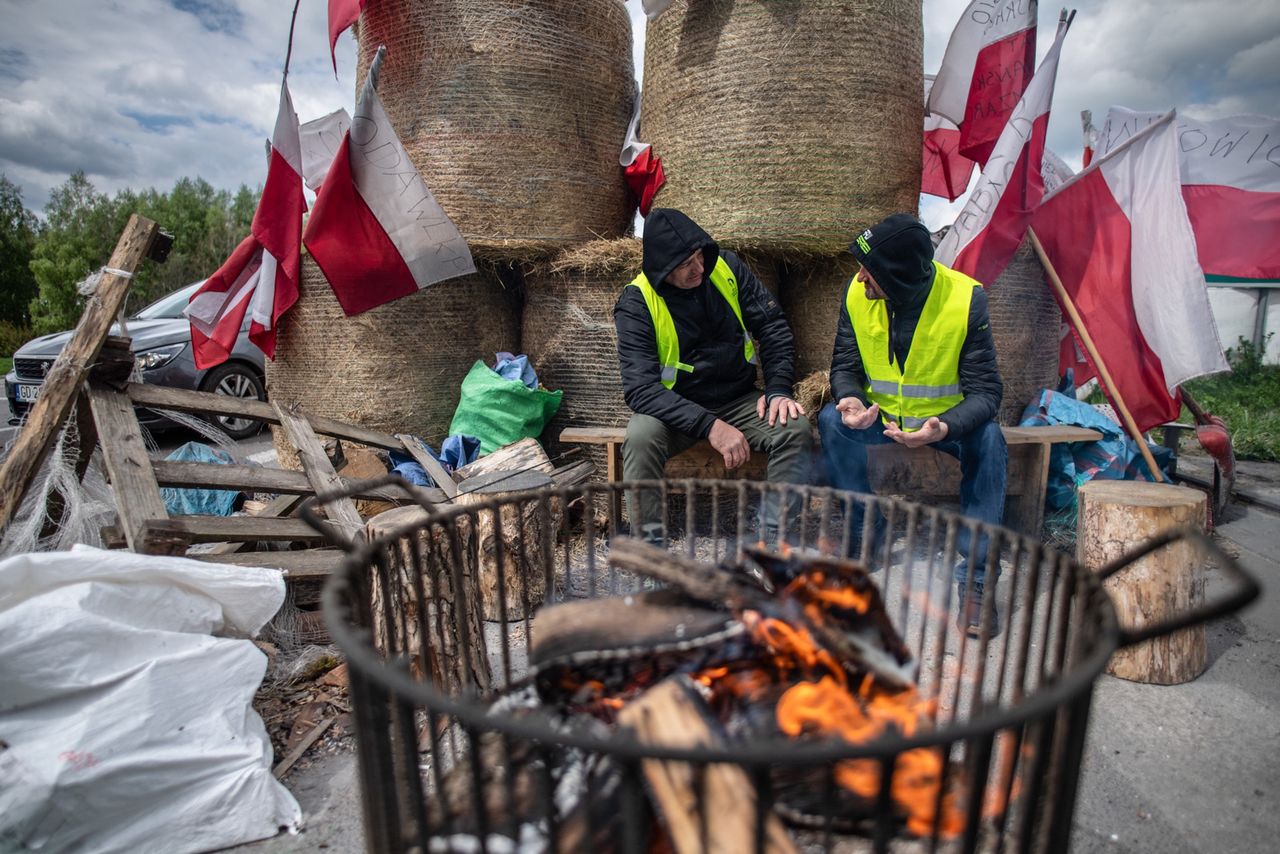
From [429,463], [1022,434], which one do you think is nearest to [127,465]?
[429,463]

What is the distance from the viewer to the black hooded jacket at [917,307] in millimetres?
2875

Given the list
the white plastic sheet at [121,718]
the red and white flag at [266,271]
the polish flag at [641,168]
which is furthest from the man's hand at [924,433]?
the red and white flag at [266,271]

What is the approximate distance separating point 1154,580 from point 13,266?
102ft

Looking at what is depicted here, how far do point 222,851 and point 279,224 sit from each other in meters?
3.24

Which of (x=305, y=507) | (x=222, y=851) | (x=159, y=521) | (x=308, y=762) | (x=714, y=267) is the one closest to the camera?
(x=305, y=507)

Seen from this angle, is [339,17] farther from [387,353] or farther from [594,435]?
[594,435]

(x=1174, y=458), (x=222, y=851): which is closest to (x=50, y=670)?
(x=222, y=851)

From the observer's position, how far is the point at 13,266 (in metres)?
23.4

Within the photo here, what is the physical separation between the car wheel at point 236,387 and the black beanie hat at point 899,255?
565 centimetres

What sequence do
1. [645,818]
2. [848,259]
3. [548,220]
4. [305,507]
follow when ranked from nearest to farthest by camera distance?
[645,818]
[305,507]
[848,259]
[548,220]

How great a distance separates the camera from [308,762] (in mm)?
2031

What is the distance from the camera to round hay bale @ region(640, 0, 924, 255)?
3.62 meters

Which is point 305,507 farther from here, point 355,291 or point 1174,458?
point 1174,458

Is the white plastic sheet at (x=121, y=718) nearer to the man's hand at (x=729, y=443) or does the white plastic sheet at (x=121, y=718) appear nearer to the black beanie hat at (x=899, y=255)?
the man's hand at (x=729, y=443)
